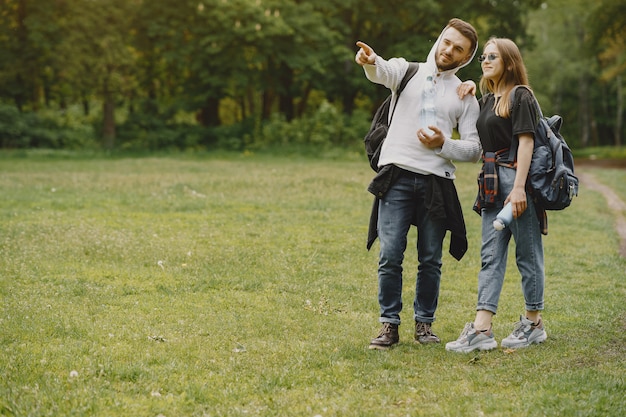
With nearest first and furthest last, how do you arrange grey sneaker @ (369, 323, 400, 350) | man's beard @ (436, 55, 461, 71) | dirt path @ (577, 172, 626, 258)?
man's beard @ (436, 55, 461, 71) < grey sneaker @ (369, 323, 400, 350) < dirt path @ (577, 172, 626, 258)

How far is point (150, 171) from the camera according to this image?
18641mm

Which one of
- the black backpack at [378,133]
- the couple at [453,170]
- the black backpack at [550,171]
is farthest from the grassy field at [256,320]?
the black backpack at [378,133]

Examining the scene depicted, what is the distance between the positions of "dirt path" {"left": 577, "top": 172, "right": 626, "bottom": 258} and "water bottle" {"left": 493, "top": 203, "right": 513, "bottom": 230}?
5.33 m

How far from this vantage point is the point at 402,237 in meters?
5.11

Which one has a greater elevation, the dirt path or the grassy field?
the grassy field

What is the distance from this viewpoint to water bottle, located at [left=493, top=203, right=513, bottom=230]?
186 inches

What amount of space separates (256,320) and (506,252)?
205 cm

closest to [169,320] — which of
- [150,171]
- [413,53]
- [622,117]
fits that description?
[150,171]

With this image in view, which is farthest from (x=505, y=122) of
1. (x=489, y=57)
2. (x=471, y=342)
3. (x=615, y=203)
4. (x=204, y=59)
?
(x=204, y=59)

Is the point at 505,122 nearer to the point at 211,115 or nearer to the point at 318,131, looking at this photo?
the point at 318,131

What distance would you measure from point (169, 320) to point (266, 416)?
213 centimetres

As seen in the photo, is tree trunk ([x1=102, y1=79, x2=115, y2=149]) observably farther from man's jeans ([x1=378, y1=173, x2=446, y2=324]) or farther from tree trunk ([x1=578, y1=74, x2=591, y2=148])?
tree trunk ([x1=578, y1=74, x2=591, y2=148])

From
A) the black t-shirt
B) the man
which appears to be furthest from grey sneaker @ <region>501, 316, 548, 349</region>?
the black t-shirt

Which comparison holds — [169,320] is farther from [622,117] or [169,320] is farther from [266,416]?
[622,117]
